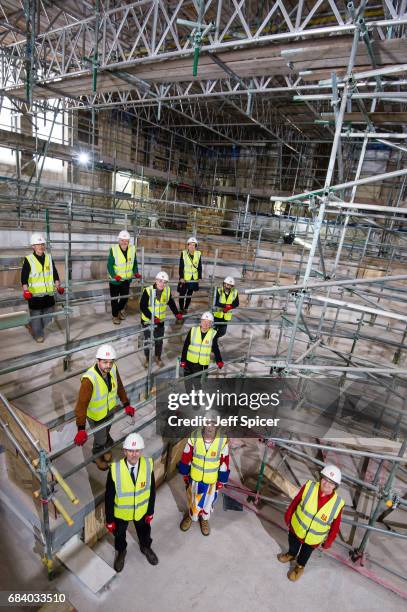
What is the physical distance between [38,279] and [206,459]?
137 inches

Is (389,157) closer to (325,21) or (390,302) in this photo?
(325,21)

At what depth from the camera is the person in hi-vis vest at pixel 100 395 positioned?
331 centimetres

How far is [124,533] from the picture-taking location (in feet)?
11.1

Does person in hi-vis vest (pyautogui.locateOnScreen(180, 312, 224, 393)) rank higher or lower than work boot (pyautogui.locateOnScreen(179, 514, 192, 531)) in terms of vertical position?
higher

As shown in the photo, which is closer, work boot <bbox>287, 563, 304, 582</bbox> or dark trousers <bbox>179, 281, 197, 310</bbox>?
work boot <bbox>287, 563, 304, 582</bbox>

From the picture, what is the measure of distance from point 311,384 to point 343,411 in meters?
0.92

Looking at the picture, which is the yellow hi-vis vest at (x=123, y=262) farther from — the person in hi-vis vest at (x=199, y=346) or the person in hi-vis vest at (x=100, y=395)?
the person in hi-vis vest at (x=100, y=395)

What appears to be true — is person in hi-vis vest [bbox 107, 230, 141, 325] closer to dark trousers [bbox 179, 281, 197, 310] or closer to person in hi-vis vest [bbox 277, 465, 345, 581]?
dark trousers [bbox 179, 281, 197, 310]

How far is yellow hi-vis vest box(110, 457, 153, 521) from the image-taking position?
3.13 m

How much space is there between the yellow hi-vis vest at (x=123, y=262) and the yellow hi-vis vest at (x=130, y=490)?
10.9ft

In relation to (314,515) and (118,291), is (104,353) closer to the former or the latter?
(118,291)

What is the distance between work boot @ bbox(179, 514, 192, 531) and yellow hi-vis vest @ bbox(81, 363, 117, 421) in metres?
1.88

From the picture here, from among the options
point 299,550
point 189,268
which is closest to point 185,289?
point 189,268

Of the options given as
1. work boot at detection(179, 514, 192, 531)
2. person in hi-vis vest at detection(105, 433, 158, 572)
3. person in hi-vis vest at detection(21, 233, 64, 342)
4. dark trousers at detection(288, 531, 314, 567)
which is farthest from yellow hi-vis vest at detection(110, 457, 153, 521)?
person in hi-vis vest at detection(21, 233, 64, 342)
